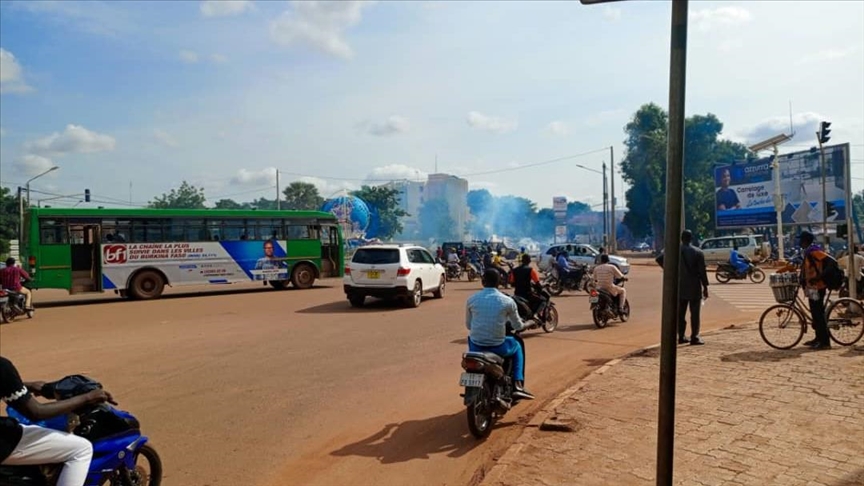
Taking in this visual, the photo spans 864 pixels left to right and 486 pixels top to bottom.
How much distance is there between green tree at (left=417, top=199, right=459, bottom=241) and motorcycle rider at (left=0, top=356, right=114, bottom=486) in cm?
9921

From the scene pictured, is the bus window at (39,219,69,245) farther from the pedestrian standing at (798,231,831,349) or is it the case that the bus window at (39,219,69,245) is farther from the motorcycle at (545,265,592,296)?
the pedestrian standing at (798,231,831,349)

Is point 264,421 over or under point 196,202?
under

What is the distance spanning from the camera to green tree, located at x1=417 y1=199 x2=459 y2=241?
104500 mm

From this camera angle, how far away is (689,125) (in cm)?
5331

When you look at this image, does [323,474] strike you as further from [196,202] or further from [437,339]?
[196,202]

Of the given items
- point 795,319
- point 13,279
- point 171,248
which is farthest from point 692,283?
point 171,248

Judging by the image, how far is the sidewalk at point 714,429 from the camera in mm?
4426

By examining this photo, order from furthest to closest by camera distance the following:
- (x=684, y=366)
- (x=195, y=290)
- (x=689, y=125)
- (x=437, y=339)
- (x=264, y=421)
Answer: (x=689, y=125), (x=195, y=290), (x=437, y=339), (x=684, y=366), (x=264, y=421)

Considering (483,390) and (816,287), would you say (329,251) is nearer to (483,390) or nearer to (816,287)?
(816,287)

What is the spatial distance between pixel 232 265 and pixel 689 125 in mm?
44640

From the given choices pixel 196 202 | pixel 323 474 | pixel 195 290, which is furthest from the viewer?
pixel 196 202

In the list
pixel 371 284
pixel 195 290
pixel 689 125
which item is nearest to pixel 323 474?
pixel 371 284

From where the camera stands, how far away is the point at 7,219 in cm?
5509

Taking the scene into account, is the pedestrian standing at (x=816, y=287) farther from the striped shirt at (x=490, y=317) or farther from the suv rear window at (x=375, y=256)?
the suv rear window at (x=375, y=256)
